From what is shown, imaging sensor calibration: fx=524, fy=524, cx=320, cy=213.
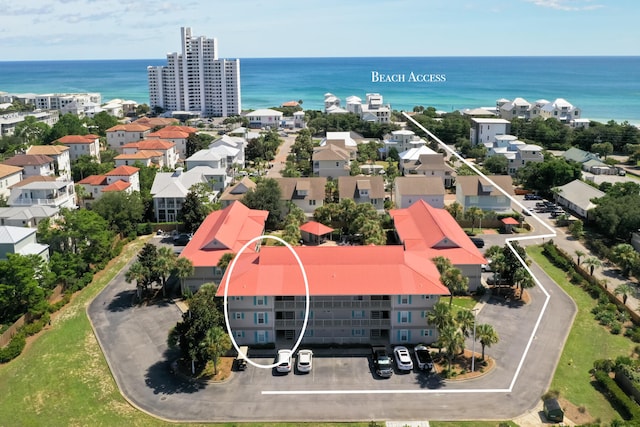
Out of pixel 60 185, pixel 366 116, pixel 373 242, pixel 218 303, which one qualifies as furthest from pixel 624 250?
pixel 366 116

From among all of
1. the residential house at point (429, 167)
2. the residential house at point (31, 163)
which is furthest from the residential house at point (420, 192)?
the residential house at point (31, 163)

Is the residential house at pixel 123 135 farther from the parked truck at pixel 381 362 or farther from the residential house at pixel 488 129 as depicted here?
the parked truck at pixel 381 362

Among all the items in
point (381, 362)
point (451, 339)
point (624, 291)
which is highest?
point (451, 339)

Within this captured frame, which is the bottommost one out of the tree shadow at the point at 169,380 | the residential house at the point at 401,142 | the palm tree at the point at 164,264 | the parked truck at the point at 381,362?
the tree shadow at the point at 169,380

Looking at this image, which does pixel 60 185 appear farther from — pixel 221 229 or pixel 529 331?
pixel 529 331

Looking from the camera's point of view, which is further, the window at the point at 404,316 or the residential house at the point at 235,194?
the residential house at the point at 235,194

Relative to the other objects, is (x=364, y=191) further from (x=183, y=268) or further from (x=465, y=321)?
(x=465, y=321)

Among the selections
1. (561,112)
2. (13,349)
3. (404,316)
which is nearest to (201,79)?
(561,112)

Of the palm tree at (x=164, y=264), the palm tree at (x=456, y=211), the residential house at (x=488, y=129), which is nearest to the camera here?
the palm tree at (x=164, y=264)
